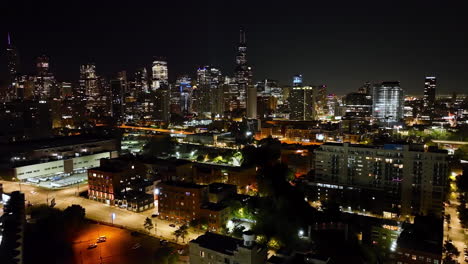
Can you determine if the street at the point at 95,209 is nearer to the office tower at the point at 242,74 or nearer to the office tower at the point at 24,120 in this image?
the office tower at the point at 24,120

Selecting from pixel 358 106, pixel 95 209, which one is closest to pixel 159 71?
pixel 358 106

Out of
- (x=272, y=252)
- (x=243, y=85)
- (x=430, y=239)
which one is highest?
(x=243, y=85)

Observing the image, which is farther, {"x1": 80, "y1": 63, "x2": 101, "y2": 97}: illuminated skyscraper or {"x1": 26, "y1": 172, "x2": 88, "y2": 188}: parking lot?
{"x1": 80, "y1": 63, "x2": 101, "y2": 97}: illuminated skyscraper

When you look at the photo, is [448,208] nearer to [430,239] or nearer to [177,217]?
[430,239]

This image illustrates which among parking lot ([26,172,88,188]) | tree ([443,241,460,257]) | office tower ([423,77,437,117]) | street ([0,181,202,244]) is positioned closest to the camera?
tree ([443,241,460,257])

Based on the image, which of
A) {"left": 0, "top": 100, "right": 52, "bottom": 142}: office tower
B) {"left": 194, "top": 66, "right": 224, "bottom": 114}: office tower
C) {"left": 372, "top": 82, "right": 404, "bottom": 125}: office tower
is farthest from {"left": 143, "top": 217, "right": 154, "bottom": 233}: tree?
{"left": 194, "top": 66, "right": 224, "bottom": 114}: office tower

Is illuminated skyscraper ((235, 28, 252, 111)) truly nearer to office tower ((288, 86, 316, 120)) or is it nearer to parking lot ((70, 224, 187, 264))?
office tower ((288, 86, 316, 120))

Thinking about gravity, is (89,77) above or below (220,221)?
above

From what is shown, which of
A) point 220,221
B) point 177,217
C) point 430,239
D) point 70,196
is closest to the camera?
point 430,239

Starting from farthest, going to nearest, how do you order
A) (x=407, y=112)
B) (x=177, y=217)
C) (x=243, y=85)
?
(x=243, y=85) → (x=407, y=112) → (x=177, y=217)

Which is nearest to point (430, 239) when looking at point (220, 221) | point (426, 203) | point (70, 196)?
point (426, 203)
